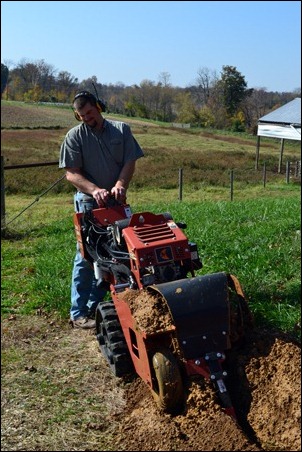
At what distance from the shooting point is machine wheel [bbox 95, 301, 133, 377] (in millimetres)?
4234

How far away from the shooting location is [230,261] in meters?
6.22

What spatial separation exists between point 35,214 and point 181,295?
11.5 meters

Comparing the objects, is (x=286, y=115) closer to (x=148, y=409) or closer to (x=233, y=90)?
(x=233, y=90)

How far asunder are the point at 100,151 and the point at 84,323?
4.80ft

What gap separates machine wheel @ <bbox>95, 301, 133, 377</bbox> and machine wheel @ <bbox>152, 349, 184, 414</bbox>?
68 cm

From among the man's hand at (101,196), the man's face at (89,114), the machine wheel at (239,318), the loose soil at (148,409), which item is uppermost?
the man's face at (89,114)

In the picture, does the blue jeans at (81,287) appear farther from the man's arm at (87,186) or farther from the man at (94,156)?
the man's arm at (87,186)

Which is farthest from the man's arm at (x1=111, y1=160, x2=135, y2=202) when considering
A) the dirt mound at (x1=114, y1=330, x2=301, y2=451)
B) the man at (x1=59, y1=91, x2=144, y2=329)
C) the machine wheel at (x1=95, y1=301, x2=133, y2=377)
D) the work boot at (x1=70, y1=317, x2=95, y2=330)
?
the dirt mound at (x1=114, y1=330, x2=301, y2=451)

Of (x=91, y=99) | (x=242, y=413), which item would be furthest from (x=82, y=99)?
(x=242, y=413)

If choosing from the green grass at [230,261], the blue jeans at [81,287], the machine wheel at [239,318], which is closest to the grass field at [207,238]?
the green grass at [230,261]

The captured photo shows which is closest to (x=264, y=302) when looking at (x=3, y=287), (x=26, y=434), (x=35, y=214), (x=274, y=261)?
(x=274, y=261)

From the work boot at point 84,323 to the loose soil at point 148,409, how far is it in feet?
2.53

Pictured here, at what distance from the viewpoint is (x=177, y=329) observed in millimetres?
3580

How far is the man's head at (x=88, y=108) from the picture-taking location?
5.07 m
